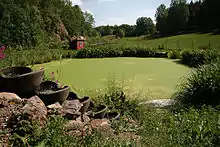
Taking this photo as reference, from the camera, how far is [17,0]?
21.2m

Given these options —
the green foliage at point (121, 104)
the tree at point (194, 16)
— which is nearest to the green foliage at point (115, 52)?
the green foliage at point (121, 104)

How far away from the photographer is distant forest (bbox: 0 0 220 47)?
1513 centimetres

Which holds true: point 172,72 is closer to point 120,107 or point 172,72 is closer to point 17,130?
point 120,107

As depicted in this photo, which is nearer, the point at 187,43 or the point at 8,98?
the point at 8,98

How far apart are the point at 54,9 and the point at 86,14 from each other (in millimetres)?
13381

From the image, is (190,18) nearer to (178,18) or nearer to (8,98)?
(178,18)

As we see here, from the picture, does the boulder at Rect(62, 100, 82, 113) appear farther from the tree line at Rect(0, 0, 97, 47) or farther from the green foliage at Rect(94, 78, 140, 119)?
the tree line at Rect(0, 0, 97, 47)

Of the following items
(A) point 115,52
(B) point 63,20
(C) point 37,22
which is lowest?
(A) point 115,52

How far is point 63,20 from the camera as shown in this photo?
2770 cm

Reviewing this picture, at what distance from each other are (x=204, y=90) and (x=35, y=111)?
10.3 ft

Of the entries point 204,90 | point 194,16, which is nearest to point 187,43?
point 194,16

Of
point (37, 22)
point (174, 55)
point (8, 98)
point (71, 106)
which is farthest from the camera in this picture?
point (37, 22)

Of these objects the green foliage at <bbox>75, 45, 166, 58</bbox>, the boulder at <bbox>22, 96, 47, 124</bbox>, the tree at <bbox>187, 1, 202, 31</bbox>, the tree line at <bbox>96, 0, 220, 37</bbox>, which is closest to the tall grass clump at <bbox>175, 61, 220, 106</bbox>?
the boulder at <bbox>22, 96, 47, 124</bbox>

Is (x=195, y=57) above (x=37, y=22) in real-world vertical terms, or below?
below
